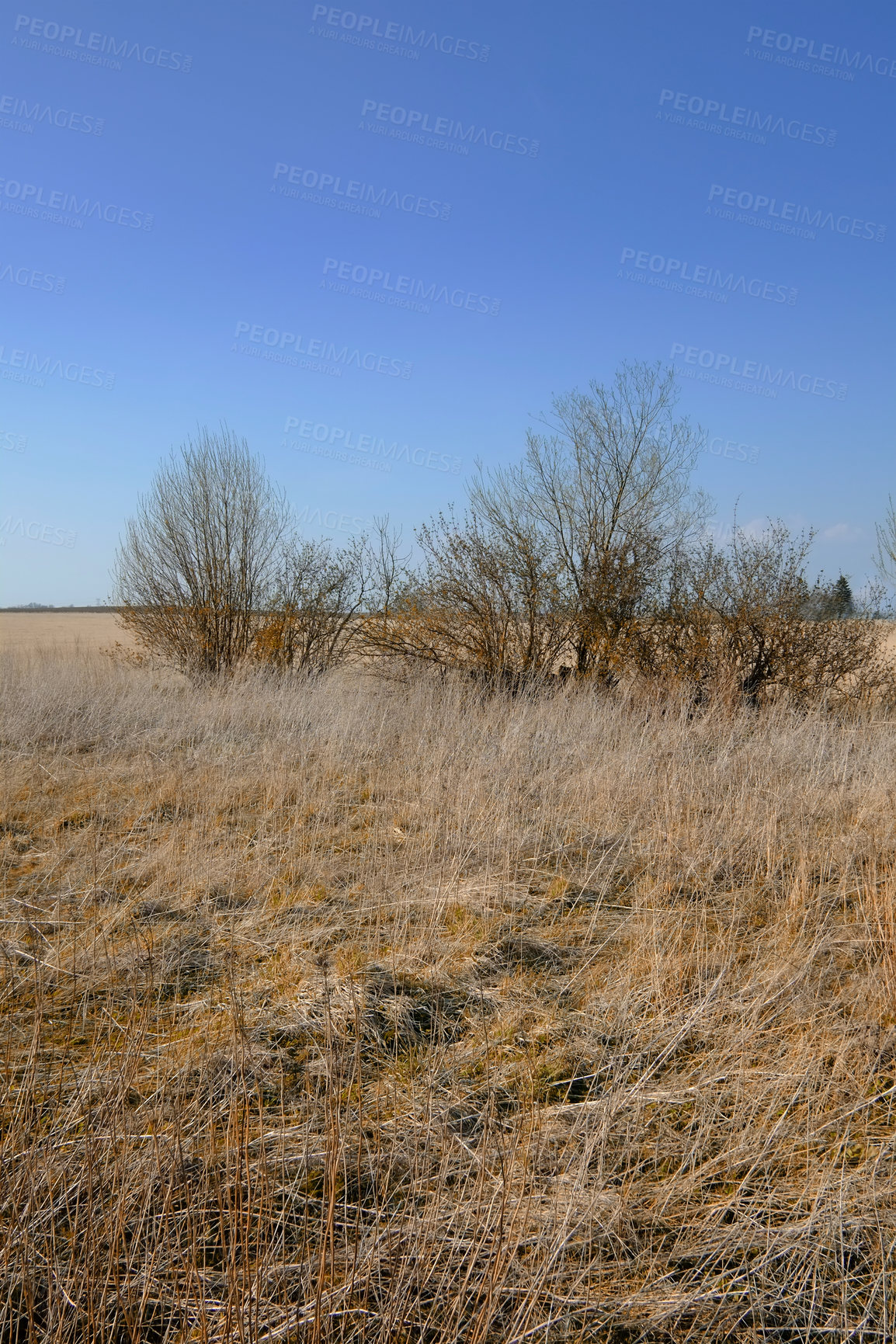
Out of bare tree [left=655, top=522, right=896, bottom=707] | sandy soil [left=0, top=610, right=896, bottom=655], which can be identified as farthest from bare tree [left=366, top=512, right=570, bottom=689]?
sandy soil [left=0, top=610, right=896, bottom=655]

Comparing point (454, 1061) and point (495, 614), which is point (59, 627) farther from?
point (454, 1061)

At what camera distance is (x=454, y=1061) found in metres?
2.85

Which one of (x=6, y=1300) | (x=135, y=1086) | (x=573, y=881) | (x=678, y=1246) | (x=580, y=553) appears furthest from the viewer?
(x=580, y=553)

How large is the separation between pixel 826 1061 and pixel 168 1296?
2347 millimetres

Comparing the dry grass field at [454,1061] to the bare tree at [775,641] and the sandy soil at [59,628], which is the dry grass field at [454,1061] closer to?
the bare tree at [775,641]

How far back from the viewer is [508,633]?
12672mm

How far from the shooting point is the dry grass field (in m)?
1.90

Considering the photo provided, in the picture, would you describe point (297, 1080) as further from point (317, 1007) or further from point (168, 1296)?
point (168, 1296)

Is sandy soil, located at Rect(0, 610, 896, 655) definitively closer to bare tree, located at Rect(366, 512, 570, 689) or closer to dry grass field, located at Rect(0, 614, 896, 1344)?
bare tree, located at Rect(366, 512, 570, 689)

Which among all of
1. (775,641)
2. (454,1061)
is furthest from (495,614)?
(454,1061)

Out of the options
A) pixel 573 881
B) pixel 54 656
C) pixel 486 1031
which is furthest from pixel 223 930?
pixel 54 656

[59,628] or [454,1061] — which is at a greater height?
[59,628]

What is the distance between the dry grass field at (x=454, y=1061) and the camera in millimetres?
1900

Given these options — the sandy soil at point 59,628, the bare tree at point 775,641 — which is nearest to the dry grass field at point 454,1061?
the bare tree at point 775,641
